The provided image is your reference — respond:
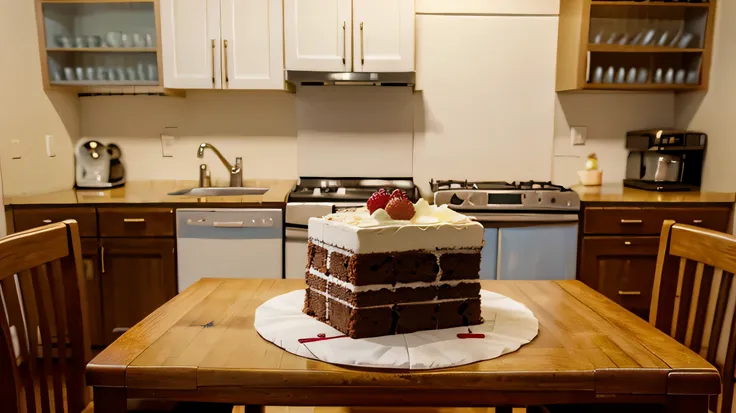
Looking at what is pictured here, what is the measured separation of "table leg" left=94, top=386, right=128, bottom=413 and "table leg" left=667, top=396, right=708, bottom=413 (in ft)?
3.27

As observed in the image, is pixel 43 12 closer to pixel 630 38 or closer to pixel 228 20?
pixel 228 20

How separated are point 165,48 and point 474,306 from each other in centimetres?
242

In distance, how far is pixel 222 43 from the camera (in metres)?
2.94

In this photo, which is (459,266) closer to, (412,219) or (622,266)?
(412,219)

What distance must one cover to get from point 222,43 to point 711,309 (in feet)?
8.35

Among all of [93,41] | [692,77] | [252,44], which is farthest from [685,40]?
[93,41]

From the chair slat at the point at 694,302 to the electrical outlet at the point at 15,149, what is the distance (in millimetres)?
2871

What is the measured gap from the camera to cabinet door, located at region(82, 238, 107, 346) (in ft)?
8.72

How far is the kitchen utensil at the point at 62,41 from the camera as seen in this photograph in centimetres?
295

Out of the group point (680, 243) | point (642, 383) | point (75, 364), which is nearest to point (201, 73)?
point (75, 364)

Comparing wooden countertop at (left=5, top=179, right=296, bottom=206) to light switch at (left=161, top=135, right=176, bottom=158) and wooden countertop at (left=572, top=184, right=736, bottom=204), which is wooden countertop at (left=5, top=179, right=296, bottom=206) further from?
wooden countertop at (left=572, top=184, right=736, bottom=204)

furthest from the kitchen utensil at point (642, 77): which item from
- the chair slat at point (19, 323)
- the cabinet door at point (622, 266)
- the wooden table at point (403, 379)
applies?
the chair slat at point (19, 323)

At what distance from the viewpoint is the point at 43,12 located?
2.88 metres

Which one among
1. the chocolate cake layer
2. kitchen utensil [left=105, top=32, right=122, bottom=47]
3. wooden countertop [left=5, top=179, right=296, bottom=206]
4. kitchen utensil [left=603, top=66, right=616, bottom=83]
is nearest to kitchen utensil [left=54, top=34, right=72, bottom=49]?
kitchen utensil [left=105, top=32, right=122, bottom=47]
